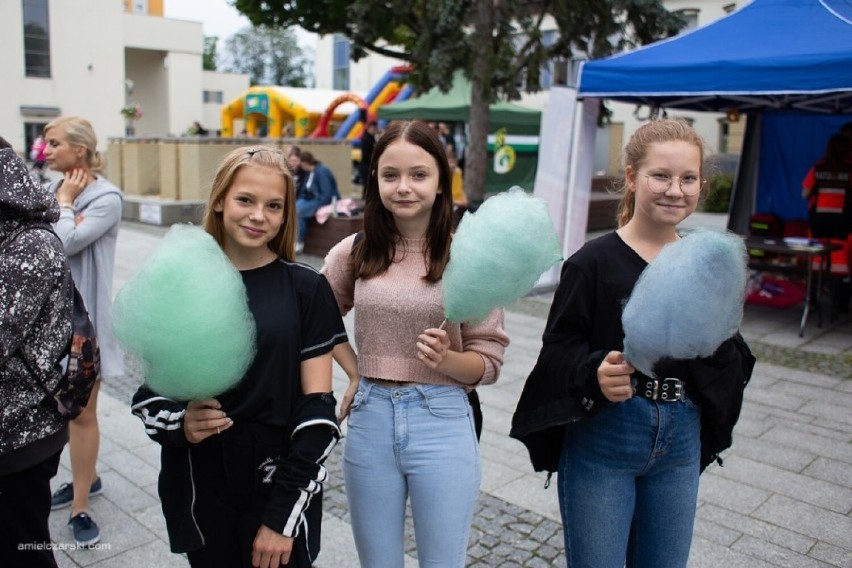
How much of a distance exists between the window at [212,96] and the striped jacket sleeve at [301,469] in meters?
59.1

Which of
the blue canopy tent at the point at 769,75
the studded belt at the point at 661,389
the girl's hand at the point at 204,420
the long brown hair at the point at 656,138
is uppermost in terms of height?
→ the blue canopy tent at the point at 769,75

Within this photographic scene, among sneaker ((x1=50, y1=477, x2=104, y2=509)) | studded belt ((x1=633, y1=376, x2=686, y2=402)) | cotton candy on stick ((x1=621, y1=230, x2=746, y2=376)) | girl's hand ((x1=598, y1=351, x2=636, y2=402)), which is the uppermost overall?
cotton candy on stick ((x1=621, y1=230, x2=746, y2=376))

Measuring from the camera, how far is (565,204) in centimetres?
822

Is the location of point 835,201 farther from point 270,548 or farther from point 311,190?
point 270,548

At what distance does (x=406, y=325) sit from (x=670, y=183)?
75 cm

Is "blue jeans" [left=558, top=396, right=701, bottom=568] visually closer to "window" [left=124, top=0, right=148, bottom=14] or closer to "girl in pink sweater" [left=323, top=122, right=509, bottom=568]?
"girl in pink sweater" [left=323, top=122, right=509, bottom=568]

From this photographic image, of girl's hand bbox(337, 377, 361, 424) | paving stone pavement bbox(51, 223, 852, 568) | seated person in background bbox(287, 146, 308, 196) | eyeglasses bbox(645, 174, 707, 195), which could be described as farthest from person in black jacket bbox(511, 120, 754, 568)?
seated person in background bbox(287, 146, 308, 196)

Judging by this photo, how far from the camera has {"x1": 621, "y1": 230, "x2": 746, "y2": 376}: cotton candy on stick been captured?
1520mm

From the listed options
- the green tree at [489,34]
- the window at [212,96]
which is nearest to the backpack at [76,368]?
the green tree at [489,34]

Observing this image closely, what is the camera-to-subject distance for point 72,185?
3.06m

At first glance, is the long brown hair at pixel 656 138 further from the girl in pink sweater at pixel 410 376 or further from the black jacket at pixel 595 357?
the girl in pink sweater at pixel 410 376

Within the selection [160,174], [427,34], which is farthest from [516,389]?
[160,174]

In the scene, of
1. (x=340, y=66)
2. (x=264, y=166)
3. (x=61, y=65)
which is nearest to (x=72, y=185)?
(x=264, y=166)

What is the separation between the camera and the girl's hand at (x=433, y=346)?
70.0 inches
